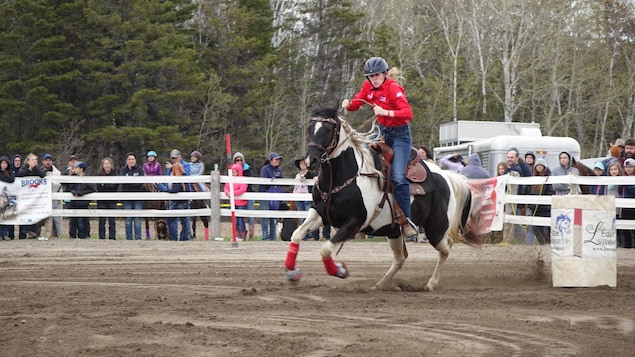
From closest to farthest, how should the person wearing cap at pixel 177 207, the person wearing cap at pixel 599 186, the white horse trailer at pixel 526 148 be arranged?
1. the person wearing cap at pixel 599 186
2. the person wearing cap at pixel 177 207
3. the white horse trailer at pixel 526 148

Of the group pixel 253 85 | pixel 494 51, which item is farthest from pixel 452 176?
pixel 494 51

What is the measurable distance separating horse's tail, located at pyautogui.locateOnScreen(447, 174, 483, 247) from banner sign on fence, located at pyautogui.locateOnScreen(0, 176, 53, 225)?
448 inches

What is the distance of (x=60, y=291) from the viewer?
1015 cm

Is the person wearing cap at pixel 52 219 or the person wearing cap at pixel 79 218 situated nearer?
the person wearing cap at pixel 52 219

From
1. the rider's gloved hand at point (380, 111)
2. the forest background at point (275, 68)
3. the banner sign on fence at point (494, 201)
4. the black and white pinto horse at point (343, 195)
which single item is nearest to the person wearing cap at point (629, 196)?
the banner sign on fence at point (494, 201)

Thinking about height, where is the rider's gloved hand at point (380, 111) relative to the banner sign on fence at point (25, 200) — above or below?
above

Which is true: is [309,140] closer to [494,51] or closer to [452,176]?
[452,176]

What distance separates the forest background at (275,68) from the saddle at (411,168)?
28362 mm

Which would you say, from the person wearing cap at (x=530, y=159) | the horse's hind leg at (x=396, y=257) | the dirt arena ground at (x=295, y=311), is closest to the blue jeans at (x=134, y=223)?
the dirt arena ground at (x=295, y=311)

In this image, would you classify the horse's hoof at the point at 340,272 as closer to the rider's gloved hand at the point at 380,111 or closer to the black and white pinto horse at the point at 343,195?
the black and white pinto horse at the point at 343,195

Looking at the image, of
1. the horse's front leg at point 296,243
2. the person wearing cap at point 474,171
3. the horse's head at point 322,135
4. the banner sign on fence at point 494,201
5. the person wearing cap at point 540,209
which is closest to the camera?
the horse's head at point 322,135

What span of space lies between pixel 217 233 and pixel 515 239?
6902 mm

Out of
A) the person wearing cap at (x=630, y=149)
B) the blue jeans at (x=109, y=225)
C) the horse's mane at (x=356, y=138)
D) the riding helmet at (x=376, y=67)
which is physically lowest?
the blue jeans at (x=109, y=225)

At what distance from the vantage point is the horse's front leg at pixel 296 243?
10.7 meters
